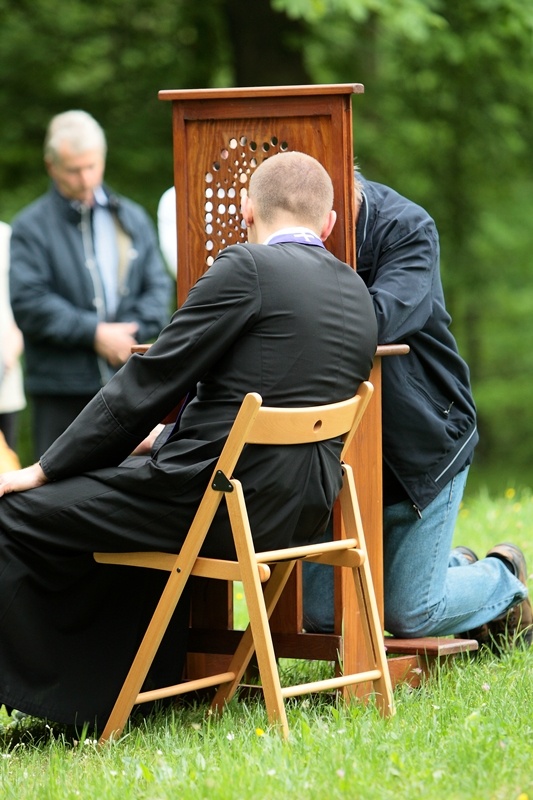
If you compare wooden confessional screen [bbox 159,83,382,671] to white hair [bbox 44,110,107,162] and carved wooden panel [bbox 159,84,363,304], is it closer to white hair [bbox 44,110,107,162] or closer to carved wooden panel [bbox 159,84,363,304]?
carved wooden panel [bbox 159,84,363,304]

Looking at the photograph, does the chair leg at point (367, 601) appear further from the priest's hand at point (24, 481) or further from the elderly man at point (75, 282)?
the elderly man at point (75, 282)

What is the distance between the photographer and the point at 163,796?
3258 mm

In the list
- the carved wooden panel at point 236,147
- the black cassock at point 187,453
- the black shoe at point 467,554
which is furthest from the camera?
the black shoe at point 467,554

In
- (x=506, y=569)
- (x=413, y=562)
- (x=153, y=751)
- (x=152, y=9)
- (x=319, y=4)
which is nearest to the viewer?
(x=153, y=751)

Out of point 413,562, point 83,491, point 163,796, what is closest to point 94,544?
point 83,491

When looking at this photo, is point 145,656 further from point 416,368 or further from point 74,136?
point 74,136

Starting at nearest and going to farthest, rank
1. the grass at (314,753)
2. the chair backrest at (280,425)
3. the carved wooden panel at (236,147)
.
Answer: the grass at (314,753)
the chair backrest at (280,425)
the carved wooden panel at (236,147)

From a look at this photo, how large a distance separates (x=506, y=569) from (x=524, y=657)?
45 cm

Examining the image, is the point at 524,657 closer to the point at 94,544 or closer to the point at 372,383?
the point at 372,383

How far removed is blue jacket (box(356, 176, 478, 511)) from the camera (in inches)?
179

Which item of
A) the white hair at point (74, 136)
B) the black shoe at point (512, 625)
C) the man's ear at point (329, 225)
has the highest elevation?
the white hair at point (74, 136)

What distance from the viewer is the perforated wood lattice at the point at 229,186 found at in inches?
178

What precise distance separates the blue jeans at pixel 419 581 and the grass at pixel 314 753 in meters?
0.28

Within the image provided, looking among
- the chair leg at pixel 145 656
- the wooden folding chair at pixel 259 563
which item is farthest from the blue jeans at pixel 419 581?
the chair leg at pixel 145 656
